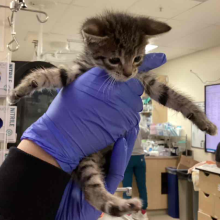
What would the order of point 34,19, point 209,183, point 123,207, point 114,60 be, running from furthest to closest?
1. point 34,19
2. point 209,183
3. point 114,60
4. point 123,207

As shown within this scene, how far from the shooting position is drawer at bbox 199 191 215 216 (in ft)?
8.31

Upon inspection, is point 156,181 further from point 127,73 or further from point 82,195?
point 127,73

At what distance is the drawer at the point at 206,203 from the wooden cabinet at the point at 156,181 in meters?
1.10

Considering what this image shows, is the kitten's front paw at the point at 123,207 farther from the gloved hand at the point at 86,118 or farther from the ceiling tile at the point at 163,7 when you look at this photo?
the ceiling tile at the point at 163,7

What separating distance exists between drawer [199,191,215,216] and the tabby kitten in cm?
180

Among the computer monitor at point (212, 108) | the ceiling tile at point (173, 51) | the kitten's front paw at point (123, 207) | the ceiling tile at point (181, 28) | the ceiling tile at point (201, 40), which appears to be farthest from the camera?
the ceiling tile at point (173, 51)

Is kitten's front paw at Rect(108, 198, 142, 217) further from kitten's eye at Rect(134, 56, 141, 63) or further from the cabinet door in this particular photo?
the cabinet door

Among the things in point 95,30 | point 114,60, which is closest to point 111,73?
point 114,60

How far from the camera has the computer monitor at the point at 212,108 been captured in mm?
3680

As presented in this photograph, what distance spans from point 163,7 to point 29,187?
2.41 metres

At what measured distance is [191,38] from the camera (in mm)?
3672

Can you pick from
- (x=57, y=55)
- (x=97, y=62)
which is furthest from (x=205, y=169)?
(x=57, y=55)

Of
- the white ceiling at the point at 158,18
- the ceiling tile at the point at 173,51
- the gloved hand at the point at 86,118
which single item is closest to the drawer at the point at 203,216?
the white ceiling at the point at 158,18

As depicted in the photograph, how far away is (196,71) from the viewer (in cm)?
429
